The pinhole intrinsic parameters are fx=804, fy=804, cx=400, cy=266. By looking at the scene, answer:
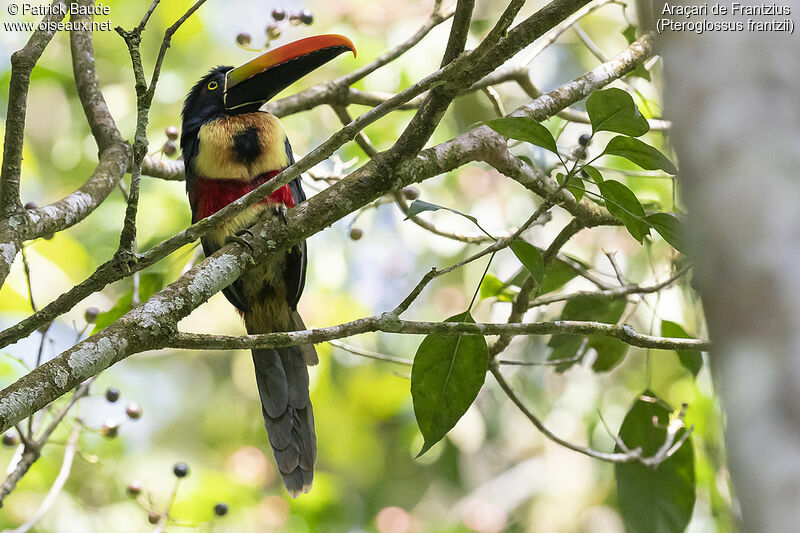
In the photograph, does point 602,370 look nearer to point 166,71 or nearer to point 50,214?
point 50,214

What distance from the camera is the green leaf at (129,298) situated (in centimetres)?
276

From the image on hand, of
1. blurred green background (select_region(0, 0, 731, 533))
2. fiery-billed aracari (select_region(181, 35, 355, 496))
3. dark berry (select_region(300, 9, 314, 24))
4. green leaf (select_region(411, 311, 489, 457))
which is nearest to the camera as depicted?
green leaf (select_region(411, 311, 489, 457))

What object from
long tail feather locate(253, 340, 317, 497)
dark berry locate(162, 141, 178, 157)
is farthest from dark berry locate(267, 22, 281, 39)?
long tail feather locate(253, 340, 317, 497)

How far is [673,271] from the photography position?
2994mm

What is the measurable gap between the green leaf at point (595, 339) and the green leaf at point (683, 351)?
0.70ft

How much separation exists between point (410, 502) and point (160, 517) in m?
3.73

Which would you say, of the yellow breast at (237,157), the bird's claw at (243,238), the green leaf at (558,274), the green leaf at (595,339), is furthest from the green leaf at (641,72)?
the bird's claw at (243,238)

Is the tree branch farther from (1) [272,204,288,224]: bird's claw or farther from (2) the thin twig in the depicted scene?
(2) the thin twig

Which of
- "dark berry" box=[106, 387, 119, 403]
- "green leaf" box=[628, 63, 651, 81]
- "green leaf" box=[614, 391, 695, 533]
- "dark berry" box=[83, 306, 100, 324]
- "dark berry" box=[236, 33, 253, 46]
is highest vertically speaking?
"dark berry" box=[236, 33, 253, 46]

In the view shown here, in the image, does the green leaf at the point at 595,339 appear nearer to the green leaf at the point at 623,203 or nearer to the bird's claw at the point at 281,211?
the green leaf at the point at 623,203

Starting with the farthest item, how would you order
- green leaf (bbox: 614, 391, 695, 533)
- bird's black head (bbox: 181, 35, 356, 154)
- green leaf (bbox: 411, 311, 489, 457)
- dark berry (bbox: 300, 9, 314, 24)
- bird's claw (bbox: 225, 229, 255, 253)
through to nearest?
dark berry (bbox: 300, 9, 314, 24), bird's black head (bbox: 181, 35, 356, 154), green leaf (bbox: 614, 391, 695, 533), bird's claw (bbox: 225, 229, 255, 253), green leaf (bbox: 411, 311, 489, 457)

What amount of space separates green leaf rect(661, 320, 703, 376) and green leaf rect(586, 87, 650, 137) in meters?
0.96

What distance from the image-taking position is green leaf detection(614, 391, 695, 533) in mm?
2756

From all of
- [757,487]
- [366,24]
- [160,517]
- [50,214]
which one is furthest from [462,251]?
Result: [757,487]
